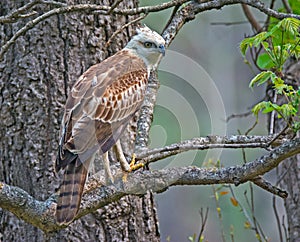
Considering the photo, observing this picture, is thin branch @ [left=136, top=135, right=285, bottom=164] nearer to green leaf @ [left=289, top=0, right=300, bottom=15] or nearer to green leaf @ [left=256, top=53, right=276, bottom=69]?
green leaf @ [left=256, top=53, right=276, bottom=69]

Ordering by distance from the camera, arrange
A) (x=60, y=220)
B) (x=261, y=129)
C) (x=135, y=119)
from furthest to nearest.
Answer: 1. (x=261, y=129)
2. (x=135, y=119)
3. (x=60, y=220)

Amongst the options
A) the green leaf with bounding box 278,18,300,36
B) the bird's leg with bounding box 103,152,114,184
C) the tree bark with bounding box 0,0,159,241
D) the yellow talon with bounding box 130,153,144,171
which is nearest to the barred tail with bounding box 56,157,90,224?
the bird's leg with bounding box 103,152,114,184

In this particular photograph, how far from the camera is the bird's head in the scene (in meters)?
3.15

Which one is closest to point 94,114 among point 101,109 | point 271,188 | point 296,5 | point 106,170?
point 101,109

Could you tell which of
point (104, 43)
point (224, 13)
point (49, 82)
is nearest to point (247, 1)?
point (104, 43)

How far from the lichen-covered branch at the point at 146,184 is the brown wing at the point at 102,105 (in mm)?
183

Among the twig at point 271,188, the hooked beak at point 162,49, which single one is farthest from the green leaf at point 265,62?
the twig at point 271,188

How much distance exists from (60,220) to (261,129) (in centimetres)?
616

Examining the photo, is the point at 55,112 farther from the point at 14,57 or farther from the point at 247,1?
the point at 247,1

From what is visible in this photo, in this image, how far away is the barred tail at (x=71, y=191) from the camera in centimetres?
236

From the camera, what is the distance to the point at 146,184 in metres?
2.63

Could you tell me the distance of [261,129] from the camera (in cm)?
830

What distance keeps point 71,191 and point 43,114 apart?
71 cm

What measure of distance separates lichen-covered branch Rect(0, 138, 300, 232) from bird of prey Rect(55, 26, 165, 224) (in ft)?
0.22
